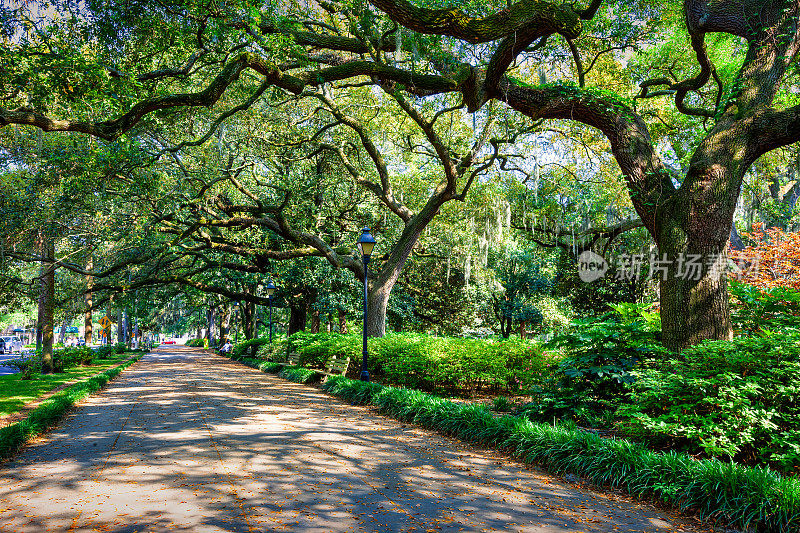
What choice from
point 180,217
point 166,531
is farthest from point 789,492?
point 180,217

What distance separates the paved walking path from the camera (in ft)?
13.0

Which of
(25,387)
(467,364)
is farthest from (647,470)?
(25,387)

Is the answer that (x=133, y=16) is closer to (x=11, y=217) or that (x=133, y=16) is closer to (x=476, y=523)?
(x=476, y=523)

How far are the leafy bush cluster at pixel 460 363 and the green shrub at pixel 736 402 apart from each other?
455cm

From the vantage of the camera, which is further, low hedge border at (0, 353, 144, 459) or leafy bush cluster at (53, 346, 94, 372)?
leafy bush cluster at (53, 346, 94, 372)

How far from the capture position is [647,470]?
482cm

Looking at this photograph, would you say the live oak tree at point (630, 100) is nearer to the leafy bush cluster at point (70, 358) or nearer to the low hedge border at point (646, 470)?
the low hedge border at point (646, 470)

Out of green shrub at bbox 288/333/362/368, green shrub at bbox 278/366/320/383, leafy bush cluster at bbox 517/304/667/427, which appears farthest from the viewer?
green shrub at bbox 278/366/320/383

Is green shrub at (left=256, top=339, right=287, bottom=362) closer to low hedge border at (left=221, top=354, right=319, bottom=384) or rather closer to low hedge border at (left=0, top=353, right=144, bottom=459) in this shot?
low hedge border at (left=221, top=354, right=319, bottom=384)

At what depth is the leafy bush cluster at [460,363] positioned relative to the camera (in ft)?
35.9

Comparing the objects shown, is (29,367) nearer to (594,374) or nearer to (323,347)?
(323,347)

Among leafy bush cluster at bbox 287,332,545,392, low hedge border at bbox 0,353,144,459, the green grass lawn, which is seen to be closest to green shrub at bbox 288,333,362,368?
leafy bush cluster at bbox 287,332,545,392

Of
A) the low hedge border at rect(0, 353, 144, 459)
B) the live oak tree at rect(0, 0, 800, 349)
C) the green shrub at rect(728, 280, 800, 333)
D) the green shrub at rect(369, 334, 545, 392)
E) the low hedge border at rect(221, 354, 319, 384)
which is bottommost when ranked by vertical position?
the low hedge border at rect(221, 354, 319, 384)

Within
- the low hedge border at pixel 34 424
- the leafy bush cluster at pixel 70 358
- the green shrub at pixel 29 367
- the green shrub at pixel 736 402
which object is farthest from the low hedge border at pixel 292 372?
the green shrub at pixel 736 402
